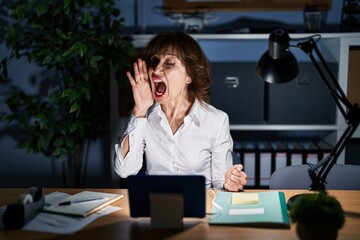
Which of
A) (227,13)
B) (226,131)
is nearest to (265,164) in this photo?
(226,131)

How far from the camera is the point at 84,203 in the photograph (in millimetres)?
1533

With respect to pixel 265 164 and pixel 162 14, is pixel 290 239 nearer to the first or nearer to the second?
pixel 265 164

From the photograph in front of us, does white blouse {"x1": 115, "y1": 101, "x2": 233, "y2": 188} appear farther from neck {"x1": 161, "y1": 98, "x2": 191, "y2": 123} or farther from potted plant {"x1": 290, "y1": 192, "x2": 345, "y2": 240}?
potted plant {"x1": 290, "y1": 192, "x2": 345, "y2": 240}

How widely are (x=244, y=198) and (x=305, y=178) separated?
1.34 ft

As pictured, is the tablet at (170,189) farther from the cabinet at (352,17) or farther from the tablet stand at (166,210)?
the cabinet at (352,17)

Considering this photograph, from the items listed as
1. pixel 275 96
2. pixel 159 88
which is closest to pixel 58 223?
pixel 159 88

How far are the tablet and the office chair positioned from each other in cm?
59

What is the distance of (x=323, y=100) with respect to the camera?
257 cm

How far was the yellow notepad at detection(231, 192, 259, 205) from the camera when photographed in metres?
1.52

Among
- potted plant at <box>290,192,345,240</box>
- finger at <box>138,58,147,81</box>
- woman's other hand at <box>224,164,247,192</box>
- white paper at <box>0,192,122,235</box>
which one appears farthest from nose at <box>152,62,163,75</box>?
potted plant at <box>290,192,345,240</box>

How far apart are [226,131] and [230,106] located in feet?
2.05

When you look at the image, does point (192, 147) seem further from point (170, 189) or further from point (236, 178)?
point (170, 189)

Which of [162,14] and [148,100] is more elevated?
[162,14]

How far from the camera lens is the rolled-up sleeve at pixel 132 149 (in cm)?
183
